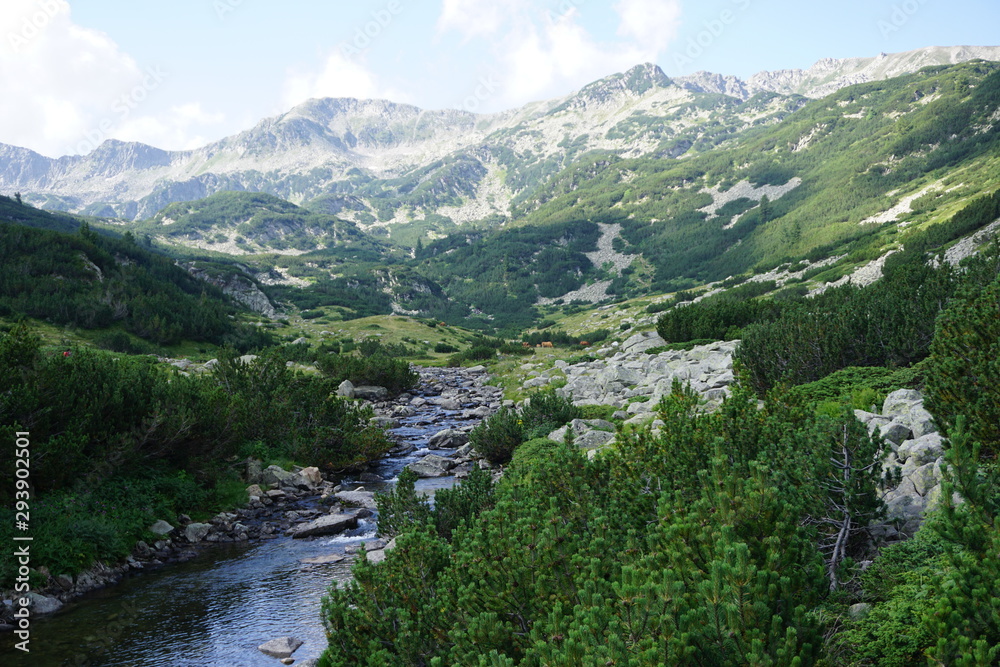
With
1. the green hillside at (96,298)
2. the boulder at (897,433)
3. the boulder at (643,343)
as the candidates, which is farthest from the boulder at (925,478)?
the green hillside at (96,298)

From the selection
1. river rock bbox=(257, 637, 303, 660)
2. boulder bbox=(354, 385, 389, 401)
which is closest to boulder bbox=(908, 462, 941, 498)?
river rock bbox=(257, 637, 303, 660)

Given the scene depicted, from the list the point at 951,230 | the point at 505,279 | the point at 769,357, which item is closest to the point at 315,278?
the point at 505,279

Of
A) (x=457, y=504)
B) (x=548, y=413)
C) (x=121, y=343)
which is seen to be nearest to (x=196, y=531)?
(x=457, y=504)

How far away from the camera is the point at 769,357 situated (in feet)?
60.2

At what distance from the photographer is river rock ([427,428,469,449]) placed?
25269 millimetres

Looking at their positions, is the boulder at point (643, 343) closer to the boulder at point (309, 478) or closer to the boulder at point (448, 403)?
the boulder at point (448, 403)

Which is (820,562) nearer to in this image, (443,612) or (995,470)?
(995,470)

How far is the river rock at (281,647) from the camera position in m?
9.41

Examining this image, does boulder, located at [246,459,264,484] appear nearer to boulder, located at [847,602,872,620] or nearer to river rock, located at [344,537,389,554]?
river rock, located at [344,537,389,554]

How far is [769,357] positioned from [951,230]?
153 feet

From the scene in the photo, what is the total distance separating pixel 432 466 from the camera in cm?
2109

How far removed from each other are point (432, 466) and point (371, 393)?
57.2 ft

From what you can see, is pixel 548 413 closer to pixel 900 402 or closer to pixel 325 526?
pixel 325 526

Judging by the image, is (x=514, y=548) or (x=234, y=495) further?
(x=234, y=495)
